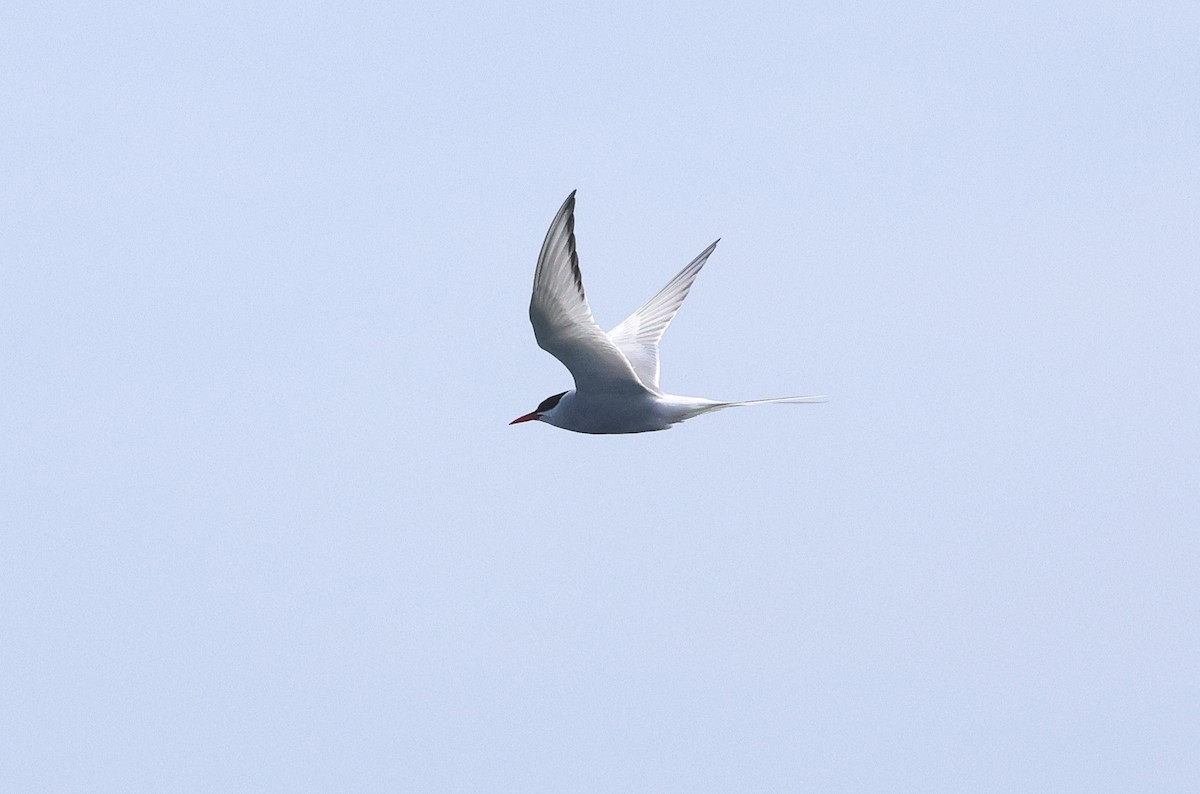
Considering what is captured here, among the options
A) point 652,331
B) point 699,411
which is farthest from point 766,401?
point 652,331

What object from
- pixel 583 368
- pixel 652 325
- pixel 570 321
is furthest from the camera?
pixel 652 325

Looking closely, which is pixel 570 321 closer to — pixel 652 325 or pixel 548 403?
pixel 548 403

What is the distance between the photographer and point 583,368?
1473 centimetres

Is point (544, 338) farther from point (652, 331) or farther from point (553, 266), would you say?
point (652, 331)

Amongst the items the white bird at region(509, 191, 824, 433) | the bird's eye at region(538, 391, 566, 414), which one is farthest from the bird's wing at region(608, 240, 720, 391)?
the bird's eye at region(538, 391, 566, 414)

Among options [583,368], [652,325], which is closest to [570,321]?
[583,368]

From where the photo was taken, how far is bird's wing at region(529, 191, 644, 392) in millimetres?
13336

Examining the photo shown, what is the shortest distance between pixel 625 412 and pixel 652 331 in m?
2.94

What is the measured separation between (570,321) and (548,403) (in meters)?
1.78

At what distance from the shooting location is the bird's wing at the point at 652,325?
1698cm

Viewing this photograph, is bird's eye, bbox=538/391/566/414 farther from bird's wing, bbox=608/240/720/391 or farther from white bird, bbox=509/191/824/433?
bird's wing, bbox=608/240/720/391

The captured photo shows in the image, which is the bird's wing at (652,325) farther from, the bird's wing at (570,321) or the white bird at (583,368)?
the bird's wing at (570,321)

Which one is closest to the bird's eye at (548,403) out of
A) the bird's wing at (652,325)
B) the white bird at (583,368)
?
the white bird at (583,368)

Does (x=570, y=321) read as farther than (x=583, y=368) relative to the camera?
No
